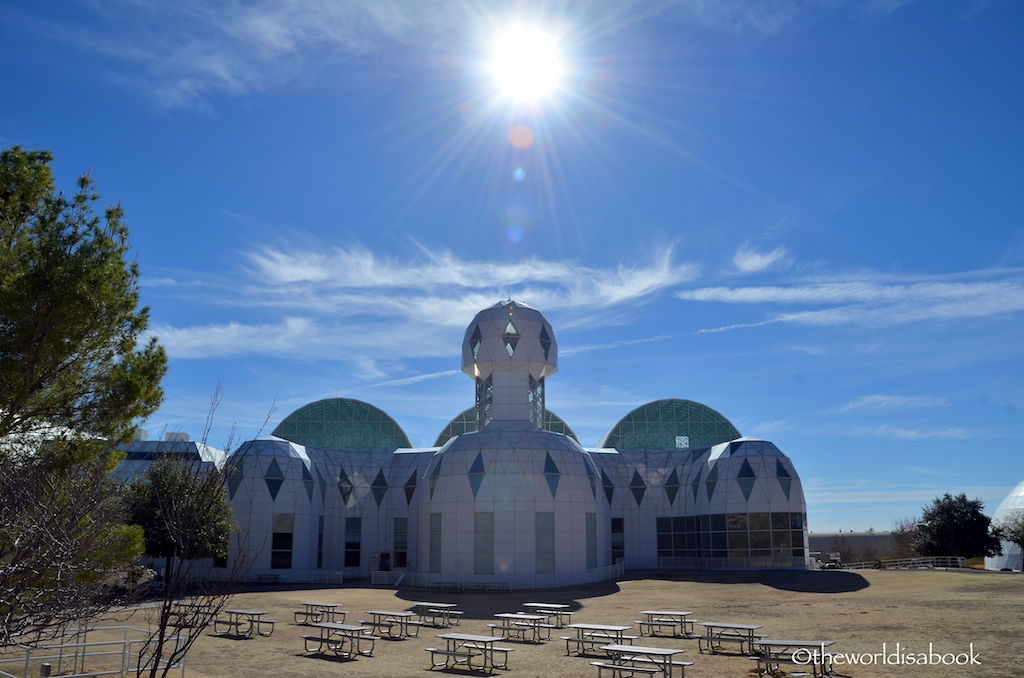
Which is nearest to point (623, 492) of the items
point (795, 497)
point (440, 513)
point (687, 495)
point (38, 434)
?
point (687, 495)

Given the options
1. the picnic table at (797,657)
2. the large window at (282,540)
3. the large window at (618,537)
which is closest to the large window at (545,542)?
the large window at (618,537)

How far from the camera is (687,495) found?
52656 millimetres

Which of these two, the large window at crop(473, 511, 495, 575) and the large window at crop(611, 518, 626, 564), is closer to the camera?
the large window at crop(473, 511, 495, 575)

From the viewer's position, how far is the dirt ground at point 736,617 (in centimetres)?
1748

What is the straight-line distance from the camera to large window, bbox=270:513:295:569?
45094mm

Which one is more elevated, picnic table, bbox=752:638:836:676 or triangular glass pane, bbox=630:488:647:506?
triangular glass pane, bbox=630:488:647:506

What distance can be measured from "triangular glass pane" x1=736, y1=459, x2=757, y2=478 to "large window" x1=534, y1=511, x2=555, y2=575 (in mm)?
15573

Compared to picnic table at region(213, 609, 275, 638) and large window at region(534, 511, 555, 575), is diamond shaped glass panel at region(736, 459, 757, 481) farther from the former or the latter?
picnic table at region(213, 609, 275, 638)

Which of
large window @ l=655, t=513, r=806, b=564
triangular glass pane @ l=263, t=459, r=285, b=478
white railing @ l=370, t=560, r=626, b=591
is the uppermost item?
triangular glass pane @ l=263, t=459, r=285, b=478

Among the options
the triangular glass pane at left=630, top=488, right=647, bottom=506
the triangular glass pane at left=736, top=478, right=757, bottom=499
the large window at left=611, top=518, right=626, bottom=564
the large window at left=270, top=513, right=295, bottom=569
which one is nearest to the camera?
the large window at left=270, top=513, right=295, bottom=569

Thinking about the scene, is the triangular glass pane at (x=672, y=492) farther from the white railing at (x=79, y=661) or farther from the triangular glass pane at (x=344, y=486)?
the white railing at (x=79, y=661)

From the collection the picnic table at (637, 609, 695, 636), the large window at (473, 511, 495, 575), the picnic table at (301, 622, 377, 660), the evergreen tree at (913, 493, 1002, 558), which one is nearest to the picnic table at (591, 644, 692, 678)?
the picnic table at (637, 609, 695, 636)

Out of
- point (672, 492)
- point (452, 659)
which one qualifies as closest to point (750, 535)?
point (672, 492)

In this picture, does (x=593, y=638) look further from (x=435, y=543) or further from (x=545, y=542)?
(x=435, y=543)
